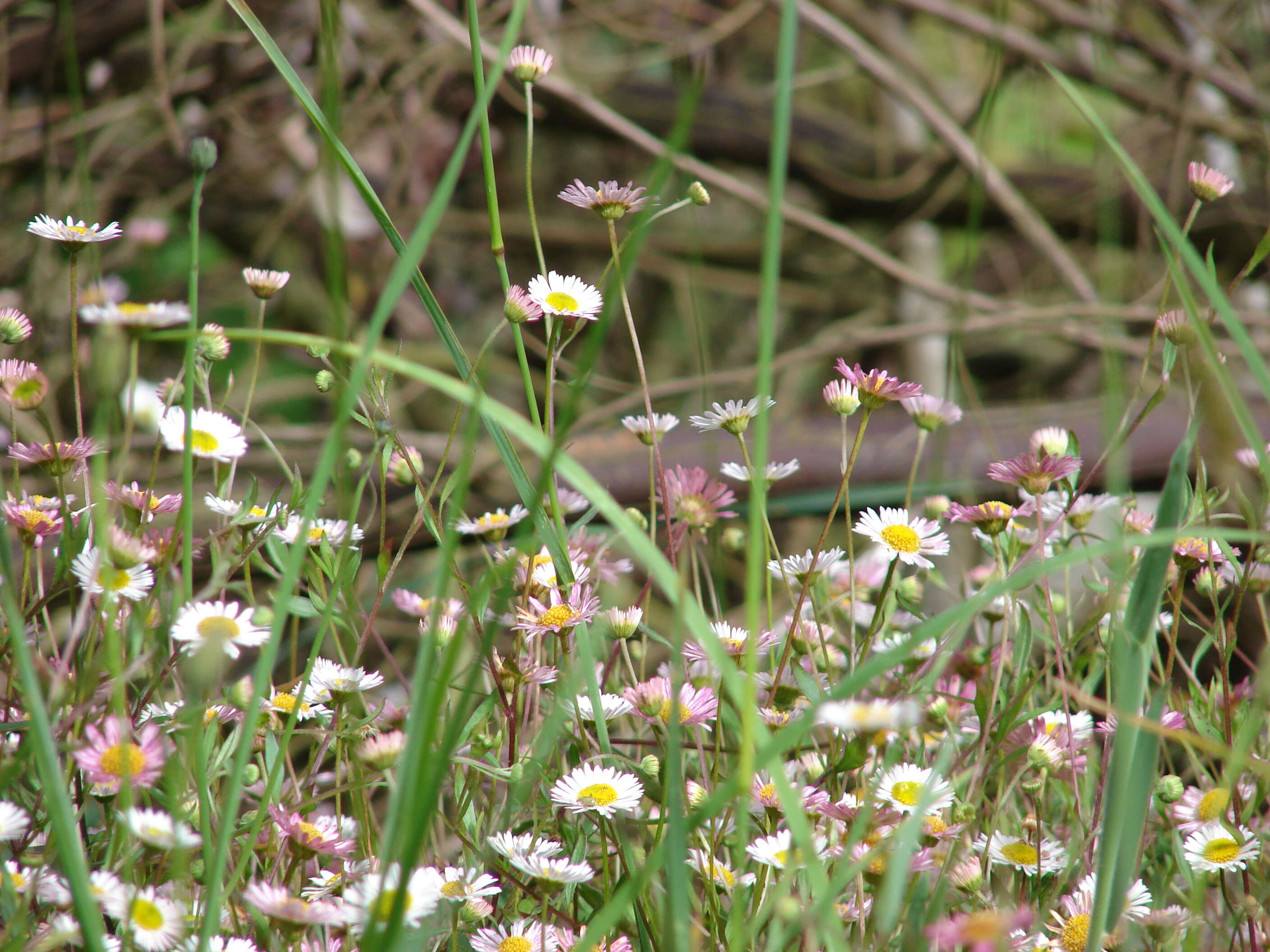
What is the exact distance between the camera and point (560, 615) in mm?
450

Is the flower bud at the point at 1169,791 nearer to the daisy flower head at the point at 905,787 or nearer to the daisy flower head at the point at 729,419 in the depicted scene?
the daisy flower head at the point at 905,787

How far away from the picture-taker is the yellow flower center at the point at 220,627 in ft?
1.24

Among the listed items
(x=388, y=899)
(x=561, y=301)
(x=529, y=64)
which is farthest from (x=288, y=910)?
(x=529, y=64)

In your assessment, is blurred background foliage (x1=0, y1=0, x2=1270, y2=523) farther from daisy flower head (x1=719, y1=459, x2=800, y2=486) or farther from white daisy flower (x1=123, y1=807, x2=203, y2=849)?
white daisy flower (x1=123, y1=807, x2=203, y2=849)

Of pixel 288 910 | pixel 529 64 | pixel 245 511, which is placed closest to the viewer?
pixel 288 910

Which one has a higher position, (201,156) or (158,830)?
(201,156)

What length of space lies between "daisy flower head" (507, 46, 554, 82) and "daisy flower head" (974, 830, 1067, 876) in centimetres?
40

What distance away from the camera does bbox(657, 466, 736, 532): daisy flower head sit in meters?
0.51

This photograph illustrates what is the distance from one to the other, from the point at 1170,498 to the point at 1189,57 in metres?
1.45

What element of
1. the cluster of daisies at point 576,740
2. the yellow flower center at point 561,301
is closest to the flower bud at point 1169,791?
the cluster of daisies at point 576,740

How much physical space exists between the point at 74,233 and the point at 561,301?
20 centimetres

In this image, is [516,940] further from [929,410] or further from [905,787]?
[929,410]

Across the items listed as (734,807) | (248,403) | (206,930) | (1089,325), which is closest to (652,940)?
(734,807)

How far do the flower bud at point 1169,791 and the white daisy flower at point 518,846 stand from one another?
0.83 ft
